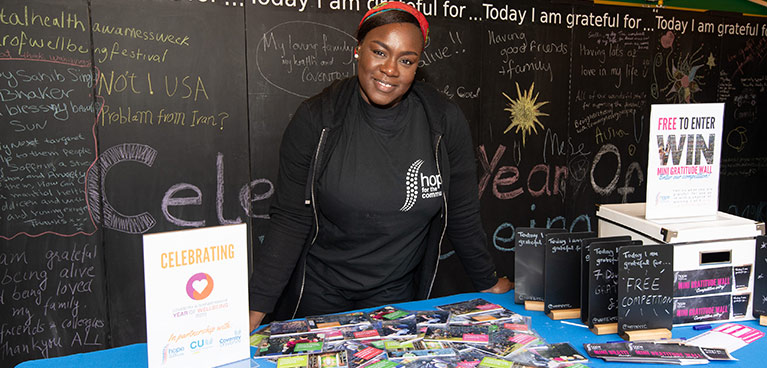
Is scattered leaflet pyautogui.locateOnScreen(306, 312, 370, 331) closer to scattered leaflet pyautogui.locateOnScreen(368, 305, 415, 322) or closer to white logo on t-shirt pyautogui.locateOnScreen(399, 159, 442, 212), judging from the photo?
scattered leaflet pyautogui.locateOnScreen(368, 305, 415, 322)

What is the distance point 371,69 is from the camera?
5.67 ft

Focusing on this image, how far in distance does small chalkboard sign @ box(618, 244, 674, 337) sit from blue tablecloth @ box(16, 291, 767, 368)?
0.07 m

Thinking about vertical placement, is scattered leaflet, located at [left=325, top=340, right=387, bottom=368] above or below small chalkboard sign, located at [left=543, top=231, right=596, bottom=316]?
below

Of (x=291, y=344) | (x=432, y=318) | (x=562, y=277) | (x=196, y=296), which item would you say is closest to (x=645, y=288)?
(x=562, y=277)

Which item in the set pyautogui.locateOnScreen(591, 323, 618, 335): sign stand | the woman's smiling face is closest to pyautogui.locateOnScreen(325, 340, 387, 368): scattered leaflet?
pyautogui.locateOnScreen(591, 323, 618, 335): sign stand

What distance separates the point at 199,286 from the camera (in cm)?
125

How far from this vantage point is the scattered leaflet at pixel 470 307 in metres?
1.66

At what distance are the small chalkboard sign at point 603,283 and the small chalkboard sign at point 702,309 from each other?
0.72 ft

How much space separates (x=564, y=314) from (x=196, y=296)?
1.08 meters

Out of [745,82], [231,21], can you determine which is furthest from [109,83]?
[745,82]

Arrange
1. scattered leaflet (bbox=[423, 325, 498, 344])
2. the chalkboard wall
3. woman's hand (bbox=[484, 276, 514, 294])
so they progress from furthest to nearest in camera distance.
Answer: the chalkboard wall → woman's hand (bbox=[484, 276, 514, 294]) → scattered leaflet (bbox=[423, 325, 498, 344])

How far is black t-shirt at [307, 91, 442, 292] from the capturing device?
1.79 meters

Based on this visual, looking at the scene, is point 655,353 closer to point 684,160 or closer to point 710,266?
point 710,266

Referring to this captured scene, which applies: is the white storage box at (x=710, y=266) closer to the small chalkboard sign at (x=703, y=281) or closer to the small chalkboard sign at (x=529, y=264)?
the small chalkboard sign at (x=703, y=281)
